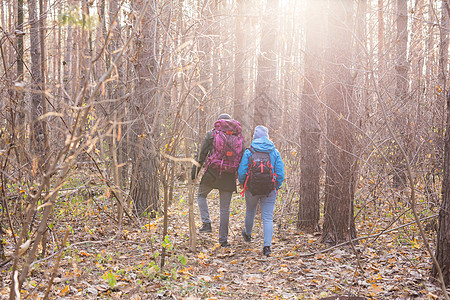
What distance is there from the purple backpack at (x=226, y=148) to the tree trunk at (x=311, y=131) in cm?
149

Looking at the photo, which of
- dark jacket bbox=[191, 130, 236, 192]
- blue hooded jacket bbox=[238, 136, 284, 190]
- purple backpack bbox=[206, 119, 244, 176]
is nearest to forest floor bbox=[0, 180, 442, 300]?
dark jacket bbox=[191, 130, 236, 192]

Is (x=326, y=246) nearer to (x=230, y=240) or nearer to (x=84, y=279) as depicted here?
(x=230, y=240)

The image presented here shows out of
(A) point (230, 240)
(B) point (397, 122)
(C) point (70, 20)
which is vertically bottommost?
(A) point (230, 240)

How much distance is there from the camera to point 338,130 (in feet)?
19.0

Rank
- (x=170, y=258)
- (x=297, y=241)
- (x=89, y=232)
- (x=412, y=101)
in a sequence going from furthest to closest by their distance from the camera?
(x=412, y=101), (x=297, y=241), (x=89, y=232), (x=170, y=258)

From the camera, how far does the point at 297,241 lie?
6570 millimetres

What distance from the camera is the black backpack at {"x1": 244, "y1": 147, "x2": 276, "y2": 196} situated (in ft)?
18.7

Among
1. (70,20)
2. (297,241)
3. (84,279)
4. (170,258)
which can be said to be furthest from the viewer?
(297,241)

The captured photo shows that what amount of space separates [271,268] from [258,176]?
1325 millimetres

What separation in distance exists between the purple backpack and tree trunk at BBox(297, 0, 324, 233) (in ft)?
4.89

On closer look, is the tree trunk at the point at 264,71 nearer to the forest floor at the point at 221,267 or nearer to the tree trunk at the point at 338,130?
the forest floor at the point at 221,267

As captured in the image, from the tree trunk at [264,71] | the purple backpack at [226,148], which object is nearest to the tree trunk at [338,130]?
the purple backpack at [226,148]

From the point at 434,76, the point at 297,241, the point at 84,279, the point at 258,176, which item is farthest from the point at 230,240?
the point at 434,76

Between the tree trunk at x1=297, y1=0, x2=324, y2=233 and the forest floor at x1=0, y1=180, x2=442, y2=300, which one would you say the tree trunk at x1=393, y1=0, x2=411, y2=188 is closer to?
the forest floor at x1=0, y1=180, x2=442, y2=300
